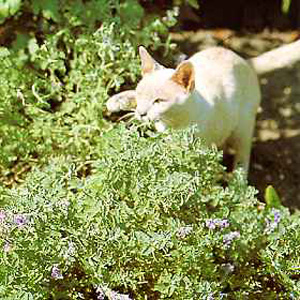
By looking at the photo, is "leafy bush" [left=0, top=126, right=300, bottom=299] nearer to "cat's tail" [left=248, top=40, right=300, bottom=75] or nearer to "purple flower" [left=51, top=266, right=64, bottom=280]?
"purple flower" [left=51, top=266, right=64, bottom=280]

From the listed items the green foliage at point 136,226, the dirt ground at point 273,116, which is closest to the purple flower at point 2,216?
the green foliage at point 136,226

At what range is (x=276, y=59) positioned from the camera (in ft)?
10.7

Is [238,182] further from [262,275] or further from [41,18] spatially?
[41,18]

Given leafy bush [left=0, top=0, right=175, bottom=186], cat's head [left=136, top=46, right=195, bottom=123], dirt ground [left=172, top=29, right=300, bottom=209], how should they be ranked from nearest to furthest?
cat's head [left=136, top=46, right=195, bottom=123] < leafy bush [left=0, top=0, right=175, bottom=186] < dirt ground [left=172, top=29, right=300, bottom=209]

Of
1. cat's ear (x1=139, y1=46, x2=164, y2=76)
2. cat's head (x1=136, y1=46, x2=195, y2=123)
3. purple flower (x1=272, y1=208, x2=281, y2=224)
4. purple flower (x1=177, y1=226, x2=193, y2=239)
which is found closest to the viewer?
purple flower (x1=177, y1=226, x2=193, y2=239)

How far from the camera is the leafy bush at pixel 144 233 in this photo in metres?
1.86

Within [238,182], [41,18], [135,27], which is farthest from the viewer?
[41,18]

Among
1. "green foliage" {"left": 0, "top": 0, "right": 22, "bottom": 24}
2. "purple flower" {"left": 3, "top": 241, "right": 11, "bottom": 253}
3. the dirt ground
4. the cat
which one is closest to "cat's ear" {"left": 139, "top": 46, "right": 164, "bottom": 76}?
the cat

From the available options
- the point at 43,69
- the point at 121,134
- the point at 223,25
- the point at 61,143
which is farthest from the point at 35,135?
the point at 223,25

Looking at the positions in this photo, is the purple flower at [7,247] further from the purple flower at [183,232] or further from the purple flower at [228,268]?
the purple flower at [228,268]

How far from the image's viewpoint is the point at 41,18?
300cm

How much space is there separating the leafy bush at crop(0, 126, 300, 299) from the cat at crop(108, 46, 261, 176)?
206mm

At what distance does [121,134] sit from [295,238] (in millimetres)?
584

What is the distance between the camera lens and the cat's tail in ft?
10.6
